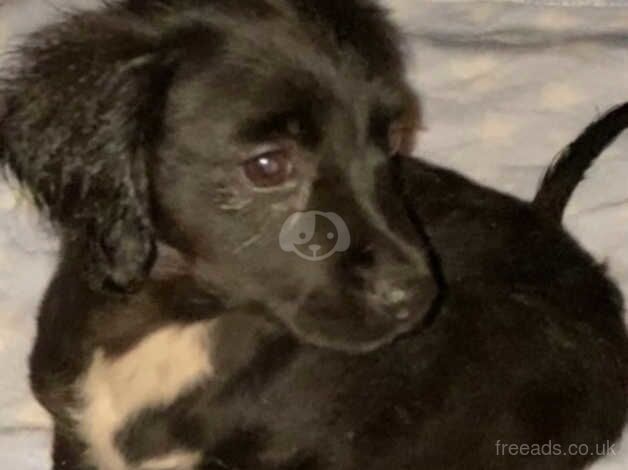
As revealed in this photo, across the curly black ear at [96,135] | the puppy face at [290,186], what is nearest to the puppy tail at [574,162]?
the puppy face at [290,186]

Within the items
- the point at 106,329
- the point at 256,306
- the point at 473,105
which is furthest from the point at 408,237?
the point at 473,105

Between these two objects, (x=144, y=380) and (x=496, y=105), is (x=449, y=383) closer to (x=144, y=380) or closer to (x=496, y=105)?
(x=144, y=380)

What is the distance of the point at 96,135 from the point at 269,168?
0.18 m

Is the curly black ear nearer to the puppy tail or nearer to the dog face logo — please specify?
the dog face logo

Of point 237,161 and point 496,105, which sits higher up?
point 237,161

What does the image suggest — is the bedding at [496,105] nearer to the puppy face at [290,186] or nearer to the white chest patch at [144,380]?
the white chest patch at [144,380]

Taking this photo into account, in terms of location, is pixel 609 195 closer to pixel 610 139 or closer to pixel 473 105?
pixel 610 139

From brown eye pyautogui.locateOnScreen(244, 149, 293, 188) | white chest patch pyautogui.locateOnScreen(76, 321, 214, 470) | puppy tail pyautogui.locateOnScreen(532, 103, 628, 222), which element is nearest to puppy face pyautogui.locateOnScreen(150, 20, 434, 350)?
brown eye pyautogui.locateOnScreen(244, 149, 293, 188)

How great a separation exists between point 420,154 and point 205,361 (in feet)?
2.35

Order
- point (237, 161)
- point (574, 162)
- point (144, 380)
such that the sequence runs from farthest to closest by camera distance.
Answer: point (574, 162)
point (144, 380)
point (237, 161)

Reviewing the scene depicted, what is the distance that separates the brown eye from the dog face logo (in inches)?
1.8

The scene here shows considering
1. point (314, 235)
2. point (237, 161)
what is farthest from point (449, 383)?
point (237, 161)

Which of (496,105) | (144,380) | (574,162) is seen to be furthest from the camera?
(496,105)

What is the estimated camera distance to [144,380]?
159 centimetres
